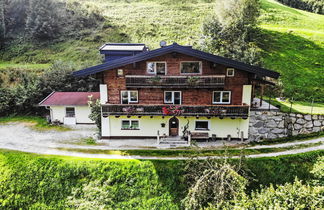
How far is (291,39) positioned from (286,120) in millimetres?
24428

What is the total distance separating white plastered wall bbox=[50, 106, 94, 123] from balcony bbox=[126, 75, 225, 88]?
898 cm

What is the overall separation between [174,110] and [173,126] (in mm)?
2322

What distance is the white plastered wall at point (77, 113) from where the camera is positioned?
96.8ft

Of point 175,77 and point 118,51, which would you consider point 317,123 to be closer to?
point 175,77

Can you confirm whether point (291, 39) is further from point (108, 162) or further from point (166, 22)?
point (108, 162)

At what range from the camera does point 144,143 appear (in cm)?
2422

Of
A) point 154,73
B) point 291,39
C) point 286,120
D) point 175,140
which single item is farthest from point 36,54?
point 291,39

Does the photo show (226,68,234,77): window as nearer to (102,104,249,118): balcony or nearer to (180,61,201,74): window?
(180,61,201,74): window

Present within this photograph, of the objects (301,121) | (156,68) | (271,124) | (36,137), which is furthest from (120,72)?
(301,121)

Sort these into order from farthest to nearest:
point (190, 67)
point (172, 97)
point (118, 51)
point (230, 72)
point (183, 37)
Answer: point (183, 37), point (118, 51), point (172, 97), point (190, 67), point (230, 72)

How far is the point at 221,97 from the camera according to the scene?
24.0m

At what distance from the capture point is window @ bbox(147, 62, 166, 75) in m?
23.7

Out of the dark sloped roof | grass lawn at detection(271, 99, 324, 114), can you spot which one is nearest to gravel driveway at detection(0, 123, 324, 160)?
grass lawn at detection(271, 99, 324, 114)

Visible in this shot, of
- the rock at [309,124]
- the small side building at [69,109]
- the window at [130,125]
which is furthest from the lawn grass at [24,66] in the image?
the rock at [309,124]
